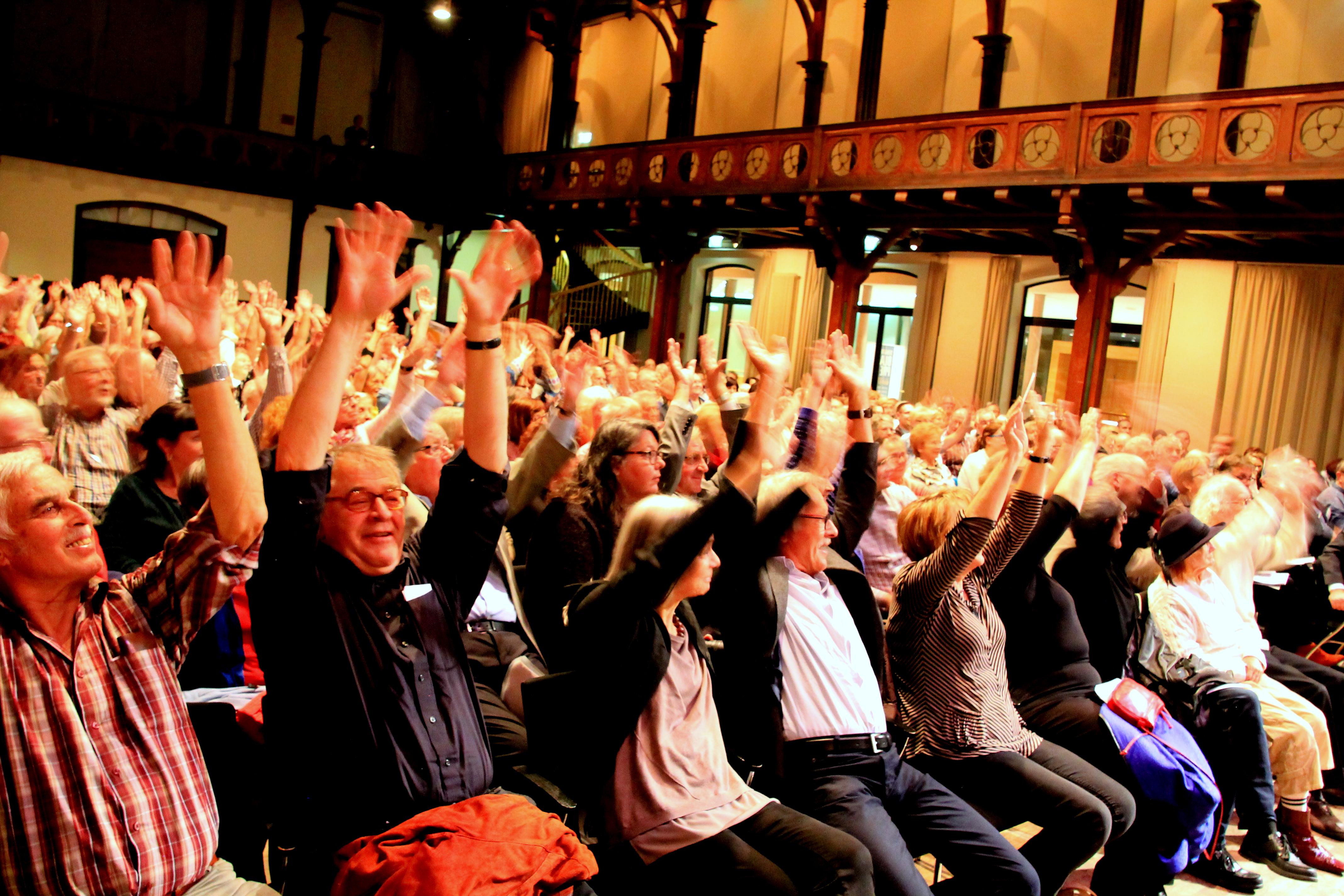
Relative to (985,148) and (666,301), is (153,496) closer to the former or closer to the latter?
(985,148)

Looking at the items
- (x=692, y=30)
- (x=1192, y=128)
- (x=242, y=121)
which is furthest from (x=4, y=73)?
(x=1192, y=128)

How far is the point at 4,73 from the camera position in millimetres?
14711

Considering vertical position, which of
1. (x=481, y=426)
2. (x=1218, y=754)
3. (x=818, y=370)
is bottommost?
(x=1218, y=754)

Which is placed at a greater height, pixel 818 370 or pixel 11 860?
pixel 818 370

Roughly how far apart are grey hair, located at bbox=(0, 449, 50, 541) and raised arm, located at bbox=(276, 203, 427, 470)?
1.29 feet

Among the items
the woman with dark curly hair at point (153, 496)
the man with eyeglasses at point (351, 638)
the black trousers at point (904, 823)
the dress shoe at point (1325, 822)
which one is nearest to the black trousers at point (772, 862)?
the black trousers at point (904, 823)

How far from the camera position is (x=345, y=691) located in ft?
6.92

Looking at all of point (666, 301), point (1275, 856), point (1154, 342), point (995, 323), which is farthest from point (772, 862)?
point (995, 323)

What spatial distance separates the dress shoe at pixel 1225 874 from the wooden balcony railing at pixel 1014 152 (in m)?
7.18

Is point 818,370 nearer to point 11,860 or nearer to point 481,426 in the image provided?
point 481,426

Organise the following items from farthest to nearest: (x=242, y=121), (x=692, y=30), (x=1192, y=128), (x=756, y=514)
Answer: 1. (x=242, y=121)
2. (x=692, y=30)
3. (x=1192, y=128)
4. (x=756, y=514)

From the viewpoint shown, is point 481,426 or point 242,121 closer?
point 481,426

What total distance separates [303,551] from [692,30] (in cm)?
1518

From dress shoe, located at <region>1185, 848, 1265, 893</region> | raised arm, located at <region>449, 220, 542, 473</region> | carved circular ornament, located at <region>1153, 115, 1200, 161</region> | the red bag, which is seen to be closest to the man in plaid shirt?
raised arm, located at <region>449, 220, 542, 473</region>
